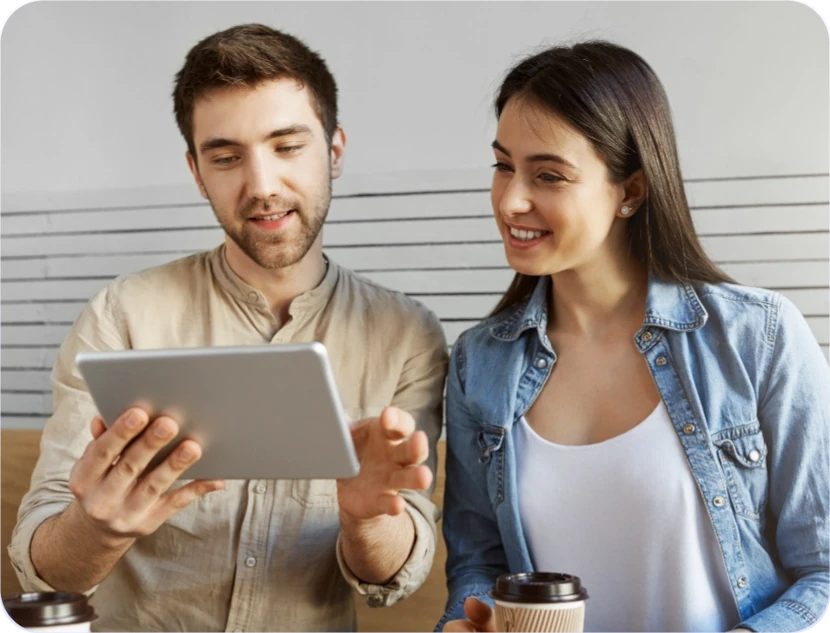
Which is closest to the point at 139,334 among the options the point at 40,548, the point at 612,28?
the point at 40,548

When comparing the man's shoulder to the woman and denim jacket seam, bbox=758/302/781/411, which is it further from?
denim jacket seam, bbox=758/302/781/411

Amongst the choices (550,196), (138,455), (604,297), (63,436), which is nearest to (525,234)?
(550,196)

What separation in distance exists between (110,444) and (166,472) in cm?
9

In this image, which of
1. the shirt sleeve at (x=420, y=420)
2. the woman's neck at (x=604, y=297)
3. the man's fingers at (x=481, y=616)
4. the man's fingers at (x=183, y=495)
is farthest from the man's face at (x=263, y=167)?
the man's fingers at (x=481, y=616)

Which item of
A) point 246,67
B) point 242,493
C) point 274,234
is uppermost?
point 246,67

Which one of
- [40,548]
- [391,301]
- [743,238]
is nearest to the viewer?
[40,548]

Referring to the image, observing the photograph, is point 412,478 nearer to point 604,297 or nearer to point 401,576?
point 401,576

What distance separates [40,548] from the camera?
1635mm

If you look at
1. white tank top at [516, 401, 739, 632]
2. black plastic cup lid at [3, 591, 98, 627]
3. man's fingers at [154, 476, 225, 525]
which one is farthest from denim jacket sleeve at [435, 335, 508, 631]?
black plastic cup lid at [3, 591, 98, 627]

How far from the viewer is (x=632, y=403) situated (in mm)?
1683

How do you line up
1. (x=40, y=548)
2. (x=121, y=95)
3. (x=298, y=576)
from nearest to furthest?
(x=40, y=548) < (x=298, y=576) < (x=121, y=95)

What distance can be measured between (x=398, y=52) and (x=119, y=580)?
138cm

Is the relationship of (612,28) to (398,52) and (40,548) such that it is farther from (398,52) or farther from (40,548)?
(40,548)

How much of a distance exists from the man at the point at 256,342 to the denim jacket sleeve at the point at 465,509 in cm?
6
